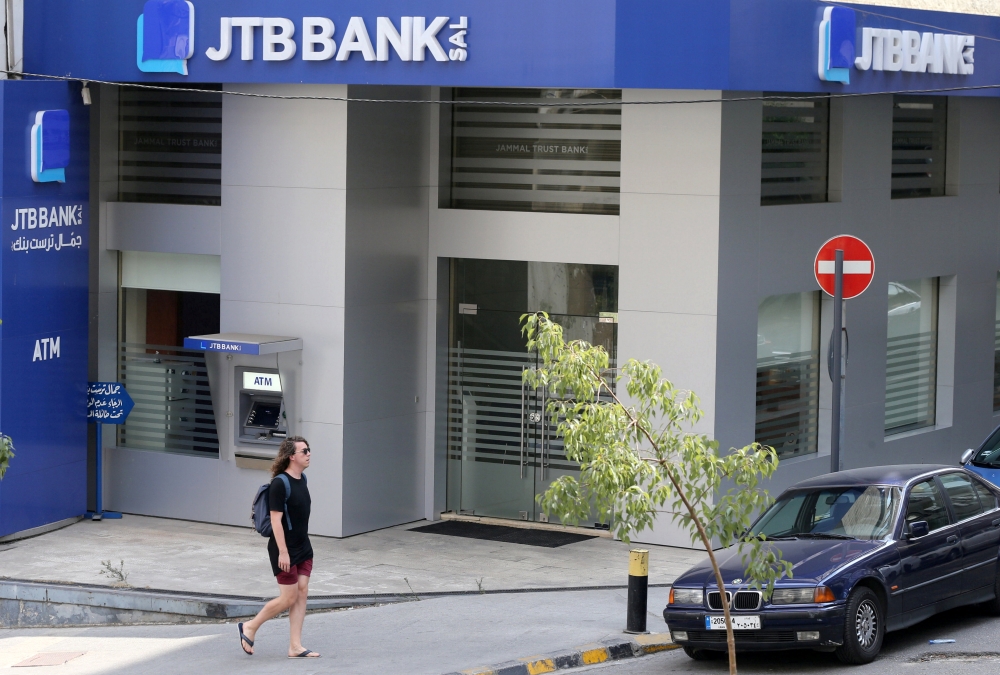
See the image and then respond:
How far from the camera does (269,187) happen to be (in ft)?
50.3

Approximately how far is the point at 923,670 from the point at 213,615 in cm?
591

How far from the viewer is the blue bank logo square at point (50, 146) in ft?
49.0

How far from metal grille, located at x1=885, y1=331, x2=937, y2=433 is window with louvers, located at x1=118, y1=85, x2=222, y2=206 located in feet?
26.4

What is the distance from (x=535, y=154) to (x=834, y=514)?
596 cm

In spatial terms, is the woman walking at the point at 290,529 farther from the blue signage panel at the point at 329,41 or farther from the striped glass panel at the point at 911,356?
the striped glass panel at the point at 911,356

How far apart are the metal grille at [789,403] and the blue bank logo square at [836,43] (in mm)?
3062

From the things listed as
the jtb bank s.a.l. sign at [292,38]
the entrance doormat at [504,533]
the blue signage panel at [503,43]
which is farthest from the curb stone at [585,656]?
the jtb bank s.a.l. sign at [292,38]

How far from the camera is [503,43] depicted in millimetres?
13688

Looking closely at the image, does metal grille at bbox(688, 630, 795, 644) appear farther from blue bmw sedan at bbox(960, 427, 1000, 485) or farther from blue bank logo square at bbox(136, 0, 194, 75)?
blue bank logo square at bbox(136, 0, 194, 75)

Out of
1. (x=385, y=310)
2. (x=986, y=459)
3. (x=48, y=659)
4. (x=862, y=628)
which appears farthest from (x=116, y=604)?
(x=986, y=459)

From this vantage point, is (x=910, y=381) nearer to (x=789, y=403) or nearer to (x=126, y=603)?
(x=789, y=403)

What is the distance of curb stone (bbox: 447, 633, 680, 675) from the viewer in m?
10.5

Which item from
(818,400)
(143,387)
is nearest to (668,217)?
(818,400)

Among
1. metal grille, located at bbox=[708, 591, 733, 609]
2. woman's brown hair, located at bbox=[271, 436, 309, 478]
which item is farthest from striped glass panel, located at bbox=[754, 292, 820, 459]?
woman's brown hair, located at bbox=[271, 436, 309, 478]
